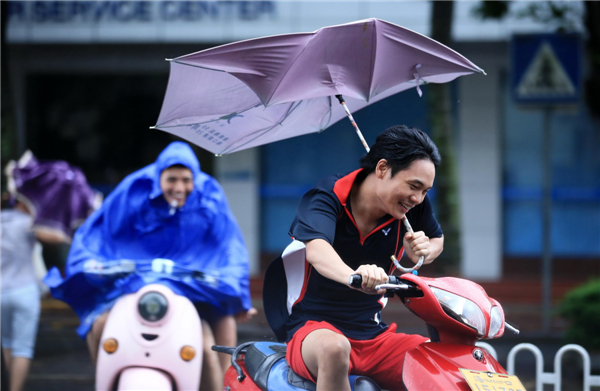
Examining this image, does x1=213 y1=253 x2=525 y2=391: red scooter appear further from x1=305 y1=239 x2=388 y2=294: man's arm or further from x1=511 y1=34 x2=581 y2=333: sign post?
x1=511 y1=34 x2=581 y2=333: sign post

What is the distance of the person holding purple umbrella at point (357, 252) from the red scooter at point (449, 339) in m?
0.11

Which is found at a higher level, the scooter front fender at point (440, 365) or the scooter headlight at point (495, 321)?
the scooter headlight at point (495, 321)

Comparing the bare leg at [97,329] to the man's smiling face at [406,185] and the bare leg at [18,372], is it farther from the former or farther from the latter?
the man's smiling face at [406,185]

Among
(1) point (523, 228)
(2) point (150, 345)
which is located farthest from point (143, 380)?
(1) point (523, 228)

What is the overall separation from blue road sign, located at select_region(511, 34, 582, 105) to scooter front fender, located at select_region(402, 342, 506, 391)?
15.9 ft

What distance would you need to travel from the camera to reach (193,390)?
11.9ft

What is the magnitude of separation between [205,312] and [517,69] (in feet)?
14.3

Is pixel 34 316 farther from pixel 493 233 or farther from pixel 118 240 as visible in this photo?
pixel 493 233

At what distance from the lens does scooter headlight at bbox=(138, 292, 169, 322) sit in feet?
11.8

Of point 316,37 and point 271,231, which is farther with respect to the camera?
point 271,231

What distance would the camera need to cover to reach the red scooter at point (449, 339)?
7.72 ft

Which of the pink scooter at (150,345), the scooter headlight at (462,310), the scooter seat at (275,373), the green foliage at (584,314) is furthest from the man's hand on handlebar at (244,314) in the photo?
the green foliage at (584,314)

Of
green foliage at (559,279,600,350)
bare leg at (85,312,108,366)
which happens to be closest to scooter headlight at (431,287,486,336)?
bare leg at (85,312,108,366)

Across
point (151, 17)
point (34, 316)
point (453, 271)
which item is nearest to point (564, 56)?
point (453, 271)
